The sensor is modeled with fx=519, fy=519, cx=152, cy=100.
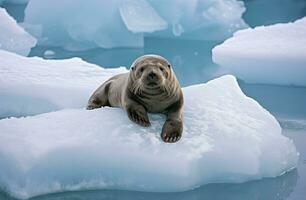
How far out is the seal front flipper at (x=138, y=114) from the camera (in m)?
2.50

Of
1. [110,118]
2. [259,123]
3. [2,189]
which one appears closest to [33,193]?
[2,189]

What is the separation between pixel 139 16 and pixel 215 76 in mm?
1804

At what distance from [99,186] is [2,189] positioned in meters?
0.42

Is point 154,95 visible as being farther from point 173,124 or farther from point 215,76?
point 215,76

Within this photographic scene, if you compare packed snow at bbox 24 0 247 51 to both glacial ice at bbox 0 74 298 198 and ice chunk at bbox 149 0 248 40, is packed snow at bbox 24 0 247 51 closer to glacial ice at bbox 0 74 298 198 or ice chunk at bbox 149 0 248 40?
ice chunk at bbox 149 0 248 40

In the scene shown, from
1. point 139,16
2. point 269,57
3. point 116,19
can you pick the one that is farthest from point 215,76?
point 116,19

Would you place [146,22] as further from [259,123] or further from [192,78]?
[259,123]

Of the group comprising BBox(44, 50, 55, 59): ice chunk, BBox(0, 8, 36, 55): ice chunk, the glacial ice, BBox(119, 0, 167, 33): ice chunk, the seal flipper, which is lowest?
BBox(44, 50, 55, 59): ice chunk

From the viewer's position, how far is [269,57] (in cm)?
500

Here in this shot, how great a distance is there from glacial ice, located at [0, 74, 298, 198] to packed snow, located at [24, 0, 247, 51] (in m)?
4.30

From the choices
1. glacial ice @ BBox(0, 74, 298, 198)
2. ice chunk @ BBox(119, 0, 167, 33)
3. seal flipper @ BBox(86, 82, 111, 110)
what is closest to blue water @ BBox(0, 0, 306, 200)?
glacial ice @ BBox(0, 74, 298, 198)

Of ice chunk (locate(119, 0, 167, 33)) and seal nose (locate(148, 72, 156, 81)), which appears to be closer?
seal nose (locate(148, 72, 156, 81))

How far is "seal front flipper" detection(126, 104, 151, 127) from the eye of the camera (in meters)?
2.50

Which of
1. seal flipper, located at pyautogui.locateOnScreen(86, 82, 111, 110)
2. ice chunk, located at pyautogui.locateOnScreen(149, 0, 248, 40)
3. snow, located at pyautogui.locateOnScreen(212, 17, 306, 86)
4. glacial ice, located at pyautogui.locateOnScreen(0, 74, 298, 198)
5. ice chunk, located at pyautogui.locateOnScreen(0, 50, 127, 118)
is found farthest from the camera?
ice chunk, located at pyautogui.locateOnScreen(149, 0, 248, 40)
